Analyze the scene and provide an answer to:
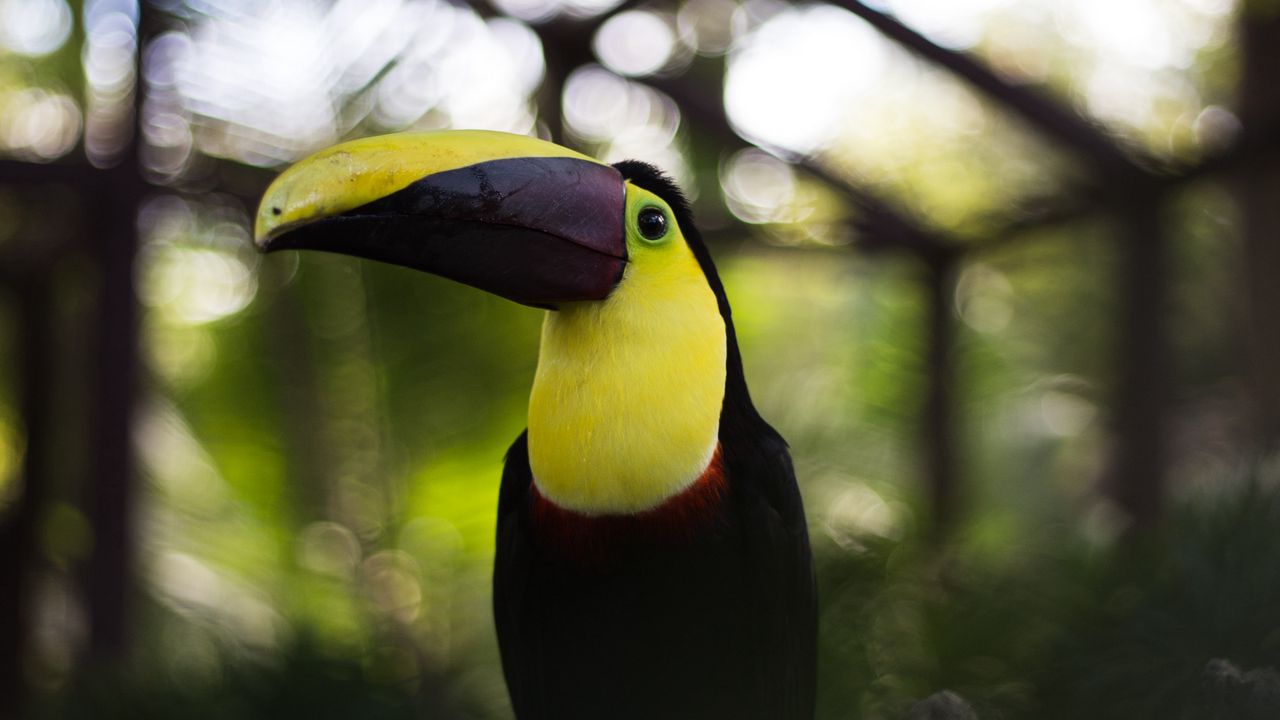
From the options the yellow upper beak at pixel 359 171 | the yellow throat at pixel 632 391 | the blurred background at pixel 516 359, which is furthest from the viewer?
the blurred background at pixel 516 359

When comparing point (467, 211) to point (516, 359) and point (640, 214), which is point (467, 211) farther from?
point (516, 359)

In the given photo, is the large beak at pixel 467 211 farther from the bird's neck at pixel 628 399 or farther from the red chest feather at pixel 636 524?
the red chest feather at pixel 636 524

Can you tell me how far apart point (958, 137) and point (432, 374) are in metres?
1.29

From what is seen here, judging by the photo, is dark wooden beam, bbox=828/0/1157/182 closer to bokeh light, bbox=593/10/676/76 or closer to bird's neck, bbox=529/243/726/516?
bokeh light, bbox=593/10/676/76

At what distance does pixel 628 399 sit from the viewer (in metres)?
0.78

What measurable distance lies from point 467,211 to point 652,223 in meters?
0.18

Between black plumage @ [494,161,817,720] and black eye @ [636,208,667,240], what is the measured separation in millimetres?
48

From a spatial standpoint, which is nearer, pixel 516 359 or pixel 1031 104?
pixel 1031 104

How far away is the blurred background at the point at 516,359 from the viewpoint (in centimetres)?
139

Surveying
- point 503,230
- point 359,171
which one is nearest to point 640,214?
point 503,230

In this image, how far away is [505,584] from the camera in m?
0.96

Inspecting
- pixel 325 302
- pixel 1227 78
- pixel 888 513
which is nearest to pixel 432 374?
pixel 325 302

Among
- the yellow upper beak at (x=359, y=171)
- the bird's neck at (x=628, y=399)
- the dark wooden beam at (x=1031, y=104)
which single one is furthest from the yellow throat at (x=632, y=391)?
the dark wooden beam at (x=1031, y=104)

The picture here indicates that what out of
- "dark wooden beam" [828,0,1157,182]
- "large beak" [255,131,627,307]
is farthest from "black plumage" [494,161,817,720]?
"dark wooden beam" [828,0,1157,182]
